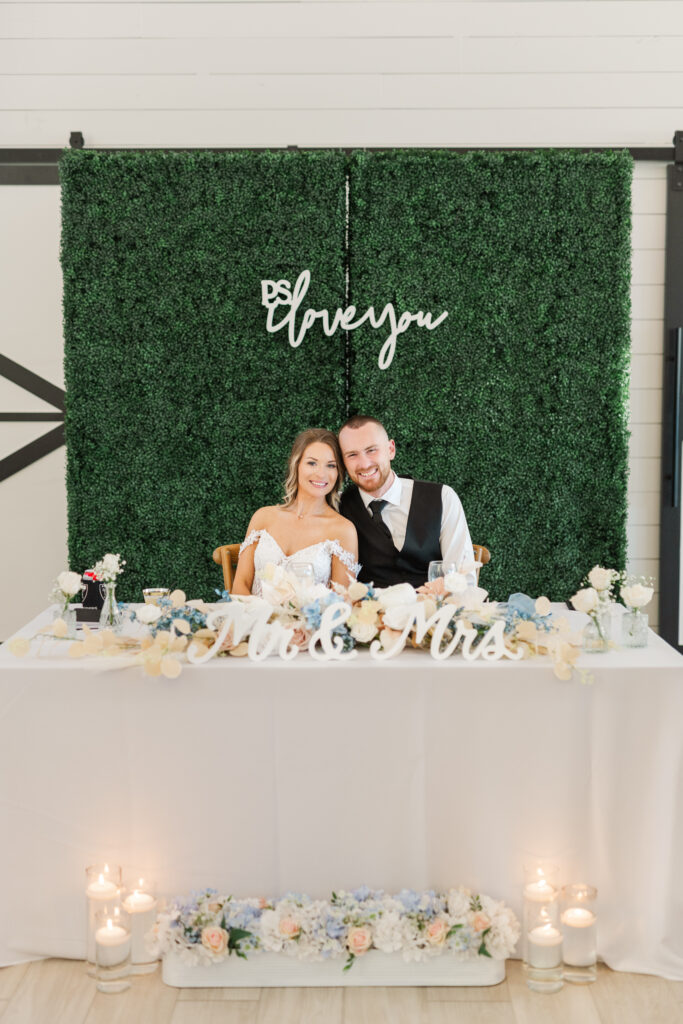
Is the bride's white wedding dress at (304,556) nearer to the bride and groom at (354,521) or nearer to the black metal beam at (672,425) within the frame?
the bride and groom at (354,521)

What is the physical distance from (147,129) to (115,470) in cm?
153

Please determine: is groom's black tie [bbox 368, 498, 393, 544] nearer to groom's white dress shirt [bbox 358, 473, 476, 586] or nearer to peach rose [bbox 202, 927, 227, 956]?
groom's white dress shirt [bbox 358, 473, 476, 586]

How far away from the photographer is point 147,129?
424 cm

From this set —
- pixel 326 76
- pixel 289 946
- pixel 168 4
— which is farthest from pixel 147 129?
pixel 289 946

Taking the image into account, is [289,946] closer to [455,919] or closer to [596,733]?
[455,919]

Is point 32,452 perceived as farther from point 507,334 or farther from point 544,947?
point 544,947

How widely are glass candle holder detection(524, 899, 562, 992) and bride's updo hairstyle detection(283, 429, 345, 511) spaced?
1509mm

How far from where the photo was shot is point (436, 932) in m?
2.30

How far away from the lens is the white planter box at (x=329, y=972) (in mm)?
2359

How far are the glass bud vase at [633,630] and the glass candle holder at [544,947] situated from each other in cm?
68

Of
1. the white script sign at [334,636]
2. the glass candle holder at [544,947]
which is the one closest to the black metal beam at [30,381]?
the white script sign at [334,636]

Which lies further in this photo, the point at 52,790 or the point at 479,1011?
the point at 52,790

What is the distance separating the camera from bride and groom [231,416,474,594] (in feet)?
10.6

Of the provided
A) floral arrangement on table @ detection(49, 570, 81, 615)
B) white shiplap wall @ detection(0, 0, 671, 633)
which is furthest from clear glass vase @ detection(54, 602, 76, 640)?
white shiplap wall @ detection(0, 0, 671, 633)
